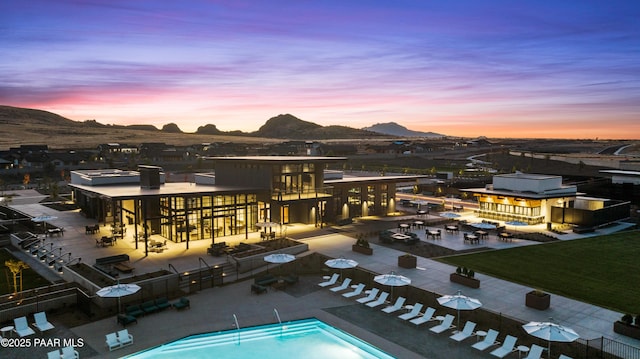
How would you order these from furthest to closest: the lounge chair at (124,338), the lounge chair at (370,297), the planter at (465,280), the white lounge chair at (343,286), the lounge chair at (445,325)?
1. the white lounge chair at (343,286)
2. the planter at (465,280)
3. the lounge chair at (370,297)
4. the lounge chair at (445,325)
5. the lounge chair at (124,338)

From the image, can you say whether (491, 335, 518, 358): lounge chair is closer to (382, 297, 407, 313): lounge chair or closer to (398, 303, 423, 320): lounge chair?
(398, 303, 423, 320): lounge chair

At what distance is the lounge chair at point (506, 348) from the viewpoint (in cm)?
1718

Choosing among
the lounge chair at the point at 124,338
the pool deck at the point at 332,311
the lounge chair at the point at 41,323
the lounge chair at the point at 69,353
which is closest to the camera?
the lounge chair at the point at 69,353

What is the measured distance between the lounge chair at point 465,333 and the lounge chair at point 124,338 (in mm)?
13712

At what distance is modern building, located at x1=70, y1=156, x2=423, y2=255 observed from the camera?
117ft

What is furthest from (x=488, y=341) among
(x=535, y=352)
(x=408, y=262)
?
(x=408, y=262)

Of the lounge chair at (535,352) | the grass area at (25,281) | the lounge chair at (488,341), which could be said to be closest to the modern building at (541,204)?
the lounge chair at (488,341)

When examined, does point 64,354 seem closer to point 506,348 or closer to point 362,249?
point 506,348

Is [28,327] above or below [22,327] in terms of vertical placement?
below

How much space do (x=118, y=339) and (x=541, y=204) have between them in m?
40.6

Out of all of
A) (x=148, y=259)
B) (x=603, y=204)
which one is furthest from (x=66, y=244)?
(x=603, y=204)

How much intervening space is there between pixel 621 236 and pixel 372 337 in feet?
103

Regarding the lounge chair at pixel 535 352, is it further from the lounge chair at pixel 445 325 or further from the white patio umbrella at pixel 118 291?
the white patio umbrella at pixel 118 291

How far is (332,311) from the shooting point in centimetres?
2214
